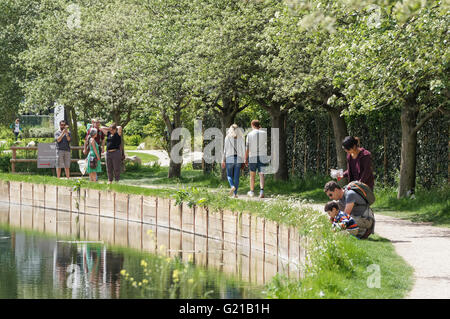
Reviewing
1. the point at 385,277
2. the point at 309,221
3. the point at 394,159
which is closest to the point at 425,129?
the point at 394,159

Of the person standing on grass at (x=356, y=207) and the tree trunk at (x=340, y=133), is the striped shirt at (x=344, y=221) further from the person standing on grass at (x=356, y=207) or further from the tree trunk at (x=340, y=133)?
the tree trunk at (x=340, y=133)

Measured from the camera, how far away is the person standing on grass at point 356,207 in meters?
12.1

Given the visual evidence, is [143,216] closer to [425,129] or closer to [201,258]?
[201,258]

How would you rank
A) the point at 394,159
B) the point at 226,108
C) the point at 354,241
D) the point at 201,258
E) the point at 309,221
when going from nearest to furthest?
the point at 354,241 → the point at 309,221 → the point at 201,258 → the point at 394,159 → the point at 226,108

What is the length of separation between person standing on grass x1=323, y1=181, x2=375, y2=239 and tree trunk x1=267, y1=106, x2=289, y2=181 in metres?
12.1

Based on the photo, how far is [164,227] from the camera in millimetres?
17547

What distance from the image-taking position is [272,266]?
42.0ft

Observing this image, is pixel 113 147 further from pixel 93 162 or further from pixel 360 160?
pixel 360 160

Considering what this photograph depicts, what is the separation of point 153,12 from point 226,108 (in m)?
4.75

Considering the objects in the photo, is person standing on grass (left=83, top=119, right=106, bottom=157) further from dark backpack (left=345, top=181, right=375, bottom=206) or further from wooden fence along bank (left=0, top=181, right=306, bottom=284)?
dark backpack (left=345, top=181, right=375, bottom=206)

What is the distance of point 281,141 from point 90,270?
13065 millimetres

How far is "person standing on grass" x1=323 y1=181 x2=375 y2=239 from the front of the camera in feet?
39.6

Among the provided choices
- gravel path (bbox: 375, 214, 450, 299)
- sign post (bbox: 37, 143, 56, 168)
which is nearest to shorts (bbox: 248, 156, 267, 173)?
gravel path (bbox: 375, 214, 450, 299)
